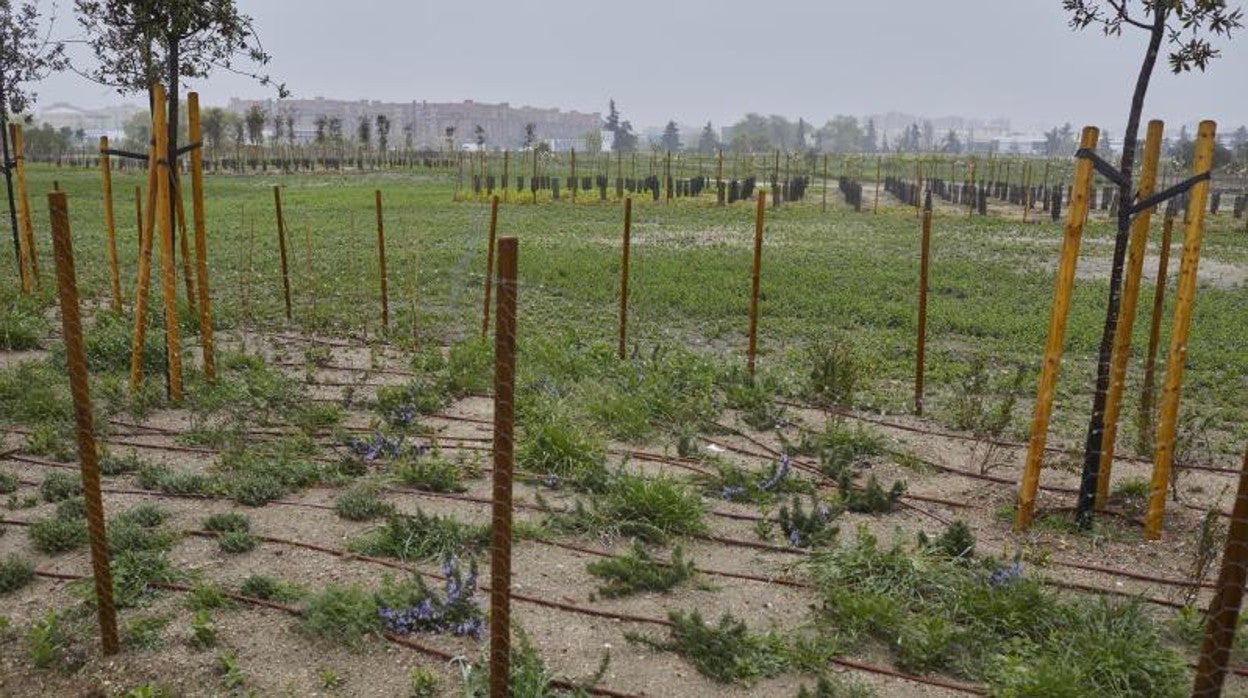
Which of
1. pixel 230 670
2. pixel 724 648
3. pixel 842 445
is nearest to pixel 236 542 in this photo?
pixel 230 670

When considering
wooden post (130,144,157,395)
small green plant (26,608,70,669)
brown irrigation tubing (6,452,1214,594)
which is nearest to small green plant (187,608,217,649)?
small green plant (26,608,70,669)

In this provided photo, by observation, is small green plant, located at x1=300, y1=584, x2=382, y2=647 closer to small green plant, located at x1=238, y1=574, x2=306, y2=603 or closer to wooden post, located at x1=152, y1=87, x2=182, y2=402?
small green plant, located at x1=238, y1=574, x2=306, y2=603

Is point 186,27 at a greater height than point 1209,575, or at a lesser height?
greater

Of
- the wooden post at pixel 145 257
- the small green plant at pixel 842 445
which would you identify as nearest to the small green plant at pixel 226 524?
the wooden post at pixel 145 257

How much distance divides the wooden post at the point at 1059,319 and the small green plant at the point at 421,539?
3135mm

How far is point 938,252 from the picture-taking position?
732 inches

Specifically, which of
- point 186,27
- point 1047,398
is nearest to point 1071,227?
point 1047,398

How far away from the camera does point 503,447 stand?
328 cm

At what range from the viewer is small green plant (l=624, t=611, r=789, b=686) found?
156 inches

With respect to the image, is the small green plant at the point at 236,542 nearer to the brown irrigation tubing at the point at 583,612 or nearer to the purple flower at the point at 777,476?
the brown irrigation tubing at the point at 583,612

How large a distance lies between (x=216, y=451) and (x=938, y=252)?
Answer: 609 inches

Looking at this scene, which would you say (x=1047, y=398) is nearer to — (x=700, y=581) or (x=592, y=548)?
(x=700, y=581)

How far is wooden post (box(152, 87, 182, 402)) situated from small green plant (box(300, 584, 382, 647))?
349 cm

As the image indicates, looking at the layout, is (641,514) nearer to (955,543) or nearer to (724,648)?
(724,648)
